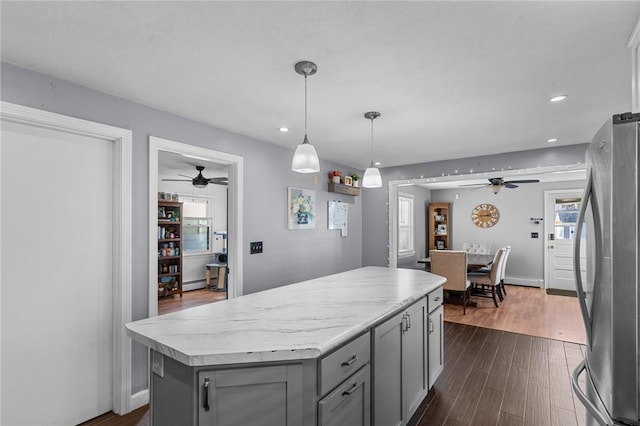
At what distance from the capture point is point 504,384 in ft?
9.29

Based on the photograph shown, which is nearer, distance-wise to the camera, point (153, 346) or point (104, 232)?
point (153, 346)

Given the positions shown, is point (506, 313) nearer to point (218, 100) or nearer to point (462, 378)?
point (462, 378)

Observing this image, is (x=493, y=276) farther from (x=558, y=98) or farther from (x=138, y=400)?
(x=138, y=400)

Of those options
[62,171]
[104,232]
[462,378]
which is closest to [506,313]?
[462,378]

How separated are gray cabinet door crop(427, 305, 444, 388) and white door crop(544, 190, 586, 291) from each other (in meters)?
5.54

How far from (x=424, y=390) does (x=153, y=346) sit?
6.43ft

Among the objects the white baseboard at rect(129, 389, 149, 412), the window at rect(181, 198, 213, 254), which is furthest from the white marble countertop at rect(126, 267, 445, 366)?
the window at rect(181, 198, 213, 254)

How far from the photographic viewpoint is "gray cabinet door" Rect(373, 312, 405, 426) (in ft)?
5.82

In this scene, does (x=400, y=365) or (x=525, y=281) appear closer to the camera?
(x=400, y=365)

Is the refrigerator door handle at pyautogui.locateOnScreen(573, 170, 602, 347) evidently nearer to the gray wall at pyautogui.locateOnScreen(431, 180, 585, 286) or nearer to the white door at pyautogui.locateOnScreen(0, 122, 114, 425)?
the white door at pyautogui.locateOnScreen(0, 122, 114, 425)

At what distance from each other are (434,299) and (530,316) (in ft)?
10.7

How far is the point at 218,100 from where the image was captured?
2.49 m

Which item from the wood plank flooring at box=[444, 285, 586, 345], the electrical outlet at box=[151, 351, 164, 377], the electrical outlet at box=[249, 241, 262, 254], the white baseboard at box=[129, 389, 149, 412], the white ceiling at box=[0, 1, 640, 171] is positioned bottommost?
the wood plank flooring at box=[444, 285, 586, 345]

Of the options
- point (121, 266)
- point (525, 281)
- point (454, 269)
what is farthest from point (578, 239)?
point (525, 281)
